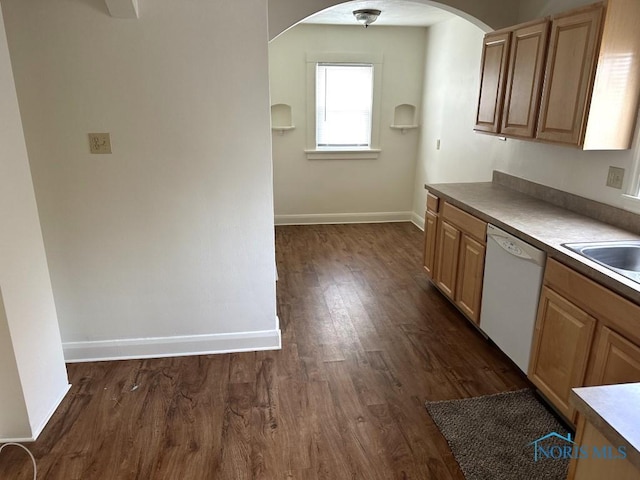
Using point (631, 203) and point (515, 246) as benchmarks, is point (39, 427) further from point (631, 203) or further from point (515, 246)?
point (631, 203)

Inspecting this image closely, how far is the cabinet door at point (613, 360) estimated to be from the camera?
1.80m

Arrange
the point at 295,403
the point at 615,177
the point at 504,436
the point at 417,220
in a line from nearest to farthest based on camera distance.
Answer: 1. the point at 504,436
2. the point at 295,403
3. the point at 615,177
4. the point at 417,220

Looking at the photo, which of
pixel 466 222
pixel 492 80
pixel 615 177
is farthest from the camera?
pixel 492 80

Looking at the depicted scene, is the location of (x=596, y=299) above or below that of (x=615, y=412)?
below

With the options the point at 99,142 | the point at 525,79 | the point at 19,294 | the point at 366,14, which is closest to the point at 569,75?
the point at 525,79

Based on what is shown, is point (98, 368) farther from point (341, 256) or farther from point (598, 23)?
point (598, 23)

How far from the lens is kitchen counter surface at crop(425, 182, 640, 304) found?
1.95 meters

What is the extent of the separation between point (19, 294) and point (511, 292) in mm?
2581

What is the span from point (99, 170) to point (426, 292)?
269 centimetres

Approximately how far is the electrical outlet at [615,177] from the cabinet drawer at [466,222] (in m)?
0.72

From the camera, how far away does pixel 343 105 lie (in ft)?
18.8

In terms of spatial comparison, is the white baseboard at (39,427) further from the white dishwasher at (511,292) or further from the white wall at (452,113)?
the white wall at (452,113)

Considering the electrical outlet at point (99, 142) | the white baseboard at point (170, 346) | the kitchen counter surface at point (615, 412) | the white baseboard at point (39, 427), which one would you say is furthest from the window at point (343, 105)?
the kitchen counter surface at point (615, 412)

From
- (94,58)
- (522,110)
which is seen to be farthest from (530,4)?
(94,58)
